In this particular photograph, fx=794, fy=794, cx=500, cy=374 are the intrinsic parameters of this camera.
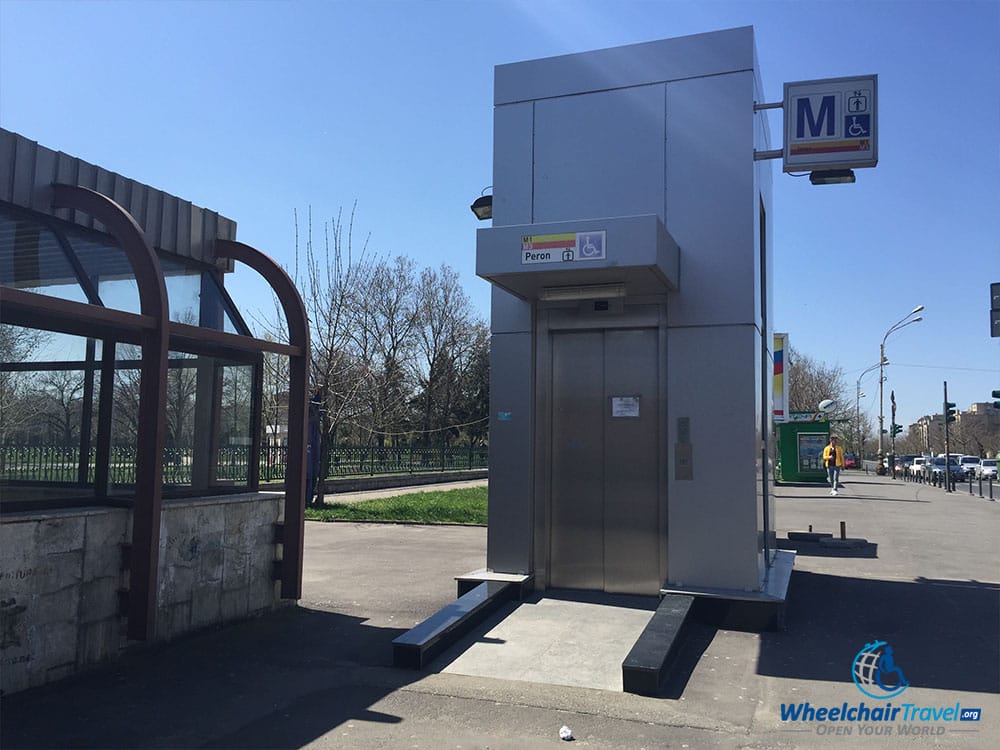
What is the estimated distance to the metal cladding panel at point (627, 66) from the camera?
8.18 meters

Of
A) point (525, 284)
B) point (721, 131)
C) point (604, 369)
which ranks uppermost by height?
point (721, 131)

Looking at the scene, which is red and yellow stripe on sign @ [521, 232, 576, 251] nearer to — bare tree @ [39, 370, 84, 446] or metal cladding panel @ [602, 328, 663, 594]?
metal cladding panel @ [602, 328, 663, 594]

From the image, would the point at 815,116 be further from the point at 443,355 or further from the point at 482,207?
A: the point at 443,355

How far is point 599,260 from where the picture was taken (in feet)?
23.7

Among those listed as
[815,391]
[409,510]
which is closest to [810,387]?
[815,391]

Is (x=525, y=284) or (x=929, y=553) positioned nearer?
(x=525, y=284)

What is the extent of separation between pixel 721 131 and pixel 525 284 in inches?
100

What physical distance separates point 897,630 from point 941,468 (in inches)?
2003

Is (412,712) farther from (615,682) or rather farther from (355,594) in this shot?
(355,594)

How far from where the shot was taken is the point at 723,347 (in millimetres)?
7996

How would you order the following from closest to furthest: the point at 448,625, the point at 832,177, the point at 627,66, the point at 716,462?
the point at 448,625, the point at 716,462, the point at 832,177, the point at 627,66

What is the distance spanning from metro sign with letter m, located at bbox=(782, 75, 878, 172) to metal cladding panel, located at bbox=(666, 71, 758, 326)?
714 millimetres

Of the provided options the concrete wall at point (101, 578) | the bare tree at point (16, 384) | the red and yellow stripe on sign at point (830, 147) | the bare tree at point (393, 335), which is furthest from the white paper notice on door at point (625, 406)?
the bare tree at point (393, 335)

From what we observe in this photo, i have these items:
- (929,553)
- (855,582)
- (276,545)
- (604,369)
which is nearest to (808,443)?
(929,553)
